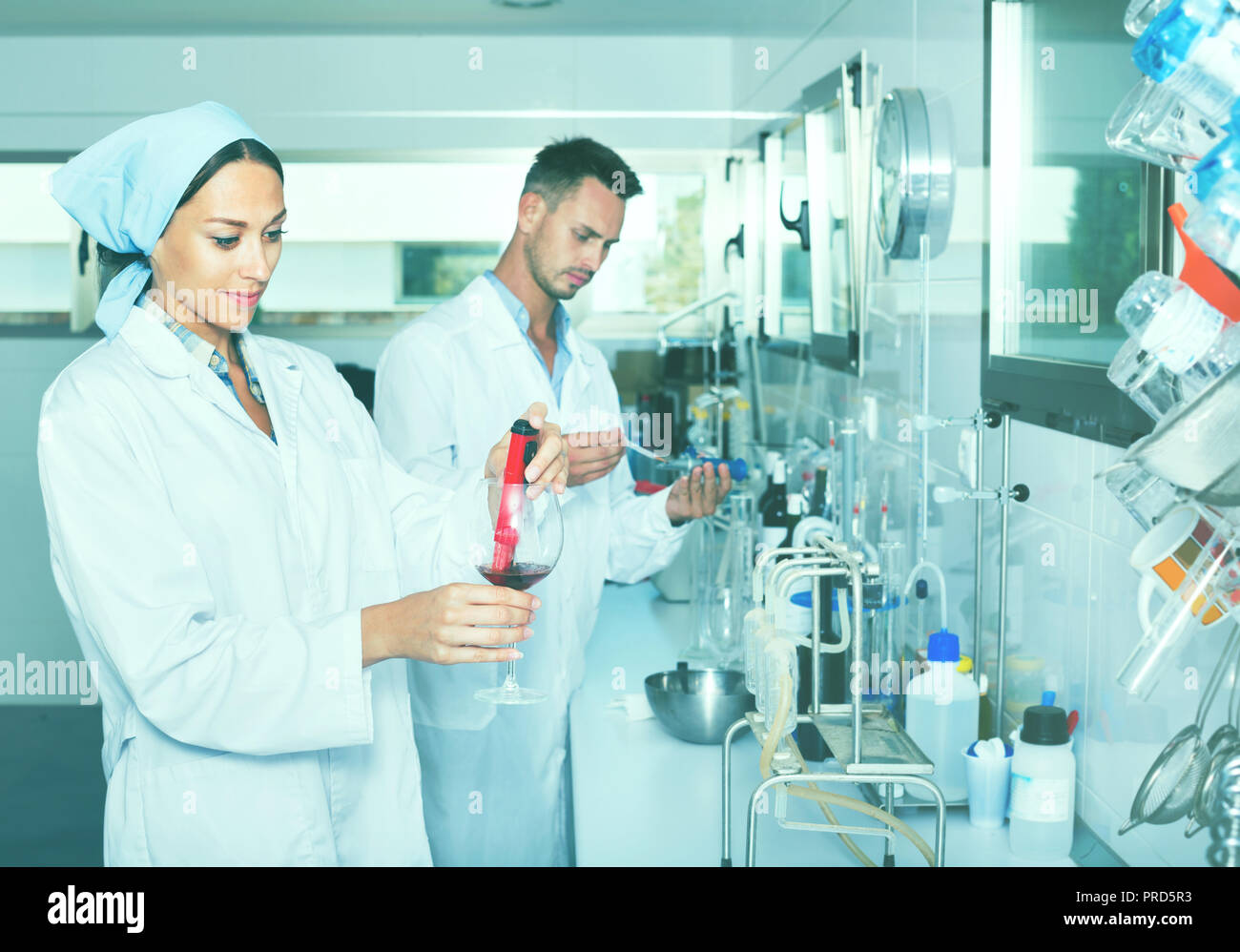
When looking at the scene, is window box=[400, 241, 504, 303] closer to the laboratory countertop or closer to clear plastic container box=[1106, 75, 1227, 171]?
the laboratory countertop

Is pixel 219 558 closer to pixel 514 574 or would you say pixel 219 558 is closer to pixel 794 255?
pixel 514 574

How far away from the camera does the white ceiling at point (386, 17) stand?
3713 millimetres

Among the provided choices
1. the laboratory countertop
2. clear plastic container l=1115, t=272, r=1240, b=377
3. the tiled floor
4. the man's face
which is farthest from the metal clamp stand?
the tiled floor

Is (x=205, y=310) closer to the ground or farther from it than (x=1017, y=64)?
closer to the ground

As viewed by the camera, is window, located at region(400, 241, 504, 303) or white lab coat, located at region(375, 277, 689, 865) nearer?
white lab coat, located at region(375, 277, 689, 865)

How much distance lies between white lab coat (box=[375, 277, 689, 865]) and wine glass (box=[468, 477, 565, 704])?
73cm

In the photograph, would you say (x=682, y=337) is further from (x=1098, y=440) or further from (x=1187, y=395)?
(x=1187, y=395)

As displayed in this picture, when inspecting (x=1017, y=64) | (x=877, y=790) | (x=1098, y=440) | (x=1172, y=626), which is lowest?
(x=877, y=790)

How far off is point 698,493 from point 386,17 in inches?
102

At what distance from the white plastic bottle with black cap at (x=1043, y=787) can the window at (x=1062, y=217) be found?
326 mm

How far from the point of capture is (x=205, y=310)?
4.30 ft

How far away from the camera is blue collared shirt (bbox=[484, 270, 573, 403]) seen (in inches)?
89.4

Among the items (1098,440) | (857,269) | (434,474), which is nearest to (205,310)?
(434,474)

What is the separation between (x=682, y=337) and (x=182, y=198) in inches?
134
